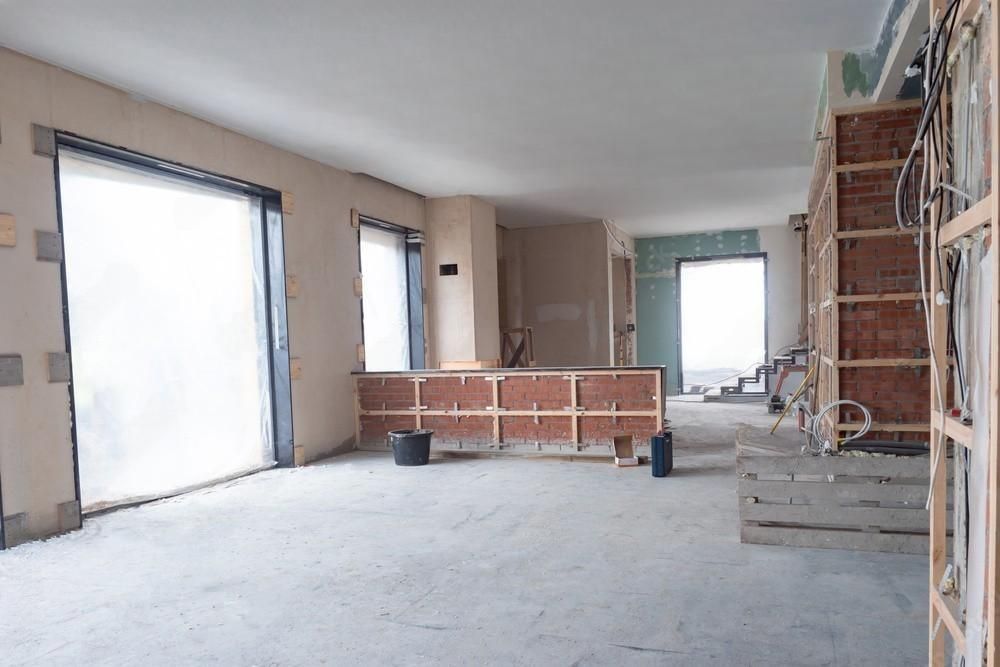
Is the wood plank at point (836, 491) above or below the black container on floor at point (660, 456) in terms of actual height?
above

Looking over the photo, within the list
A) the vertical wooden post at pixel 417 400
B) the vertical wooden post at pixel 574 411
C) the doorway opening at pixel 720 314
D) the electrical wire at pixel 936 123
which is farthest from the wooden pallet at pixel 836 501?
the doorway opening at pixel 720 314

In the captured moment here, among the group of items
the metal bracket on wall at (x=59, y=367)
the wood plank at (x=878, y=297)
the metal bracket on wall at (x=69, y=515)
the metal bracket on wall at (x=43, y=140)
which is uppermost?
the metal bracket on wall at (x=43, y=140)

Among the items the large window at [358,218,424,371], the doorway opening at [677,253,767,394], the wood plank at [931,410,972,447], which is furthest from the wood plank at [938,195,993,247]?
the doorway opening at [677,253,767,394]

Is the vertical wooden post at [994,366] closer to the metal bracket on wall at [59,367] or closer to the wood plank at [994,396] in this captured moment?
the wood plank at [994,396]

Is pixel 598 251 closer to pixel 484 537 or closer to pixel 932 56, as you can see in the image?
pixel 484 537

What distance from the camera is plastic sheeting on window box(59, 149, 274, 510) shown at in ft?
15.5

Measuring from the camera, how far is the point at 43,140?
4355 mm

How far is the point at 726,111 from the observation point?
5.94m

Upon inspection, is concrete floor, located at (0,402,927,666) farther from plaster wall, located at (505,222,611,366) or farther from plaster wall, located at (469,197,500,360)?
plaster wall, located at (505,222,611,366)

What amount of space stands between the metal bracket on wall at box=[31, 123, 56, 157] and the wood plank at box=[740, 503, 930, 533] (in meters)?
5.16

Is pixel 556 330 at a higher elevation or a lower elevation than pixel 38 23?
lower

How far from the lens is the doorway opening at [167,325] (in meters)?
4.71

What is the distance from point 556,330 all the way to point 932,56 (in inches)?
396

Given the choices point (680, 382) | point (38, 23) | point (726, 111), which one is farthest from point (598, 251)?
point (38, 23)
